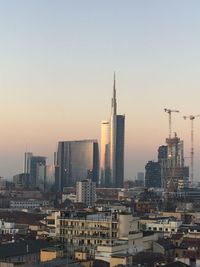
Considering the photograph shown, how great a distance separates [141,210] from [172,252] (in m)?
41.7

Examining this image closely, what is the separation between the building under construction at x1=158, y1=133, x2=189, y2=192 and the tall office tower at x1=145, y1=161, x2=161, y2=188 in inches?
66.4

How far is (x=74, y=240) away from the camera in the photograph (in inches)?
1638

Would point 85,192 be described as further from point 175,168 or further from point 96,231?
point 96,231

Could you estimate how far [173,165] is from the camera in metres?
174

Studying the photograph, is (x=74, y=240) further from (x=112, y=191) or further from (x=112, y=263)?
(x=112, y=191)

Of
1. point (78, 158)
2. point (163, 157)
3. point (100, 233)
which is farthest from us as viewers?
point (78, 158)

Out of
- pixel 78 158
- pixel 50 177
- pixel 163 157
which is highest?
pixel 163 157

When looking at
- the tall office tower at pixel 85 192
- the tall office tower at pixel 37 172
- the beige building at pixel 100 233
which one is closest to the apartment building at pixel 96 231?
the beige building at pixel 100 233

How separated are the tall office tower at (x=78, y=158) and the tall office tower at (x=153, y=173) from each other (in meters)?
18.5

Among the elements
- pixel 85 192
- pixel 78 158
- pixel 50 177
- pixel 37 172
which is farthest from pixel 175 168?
pixel 85 192

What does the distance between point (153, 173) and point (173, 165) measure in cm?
593

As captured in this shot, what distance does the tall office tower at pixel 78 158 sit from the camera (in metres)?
186

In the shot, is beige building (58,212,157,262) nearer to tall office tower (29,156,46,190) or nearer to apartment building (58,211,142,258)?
apartment building (58,211,142,258)

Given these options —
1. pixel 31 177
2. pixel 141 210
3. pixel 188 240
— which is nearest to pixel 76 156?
pixel 31 177
